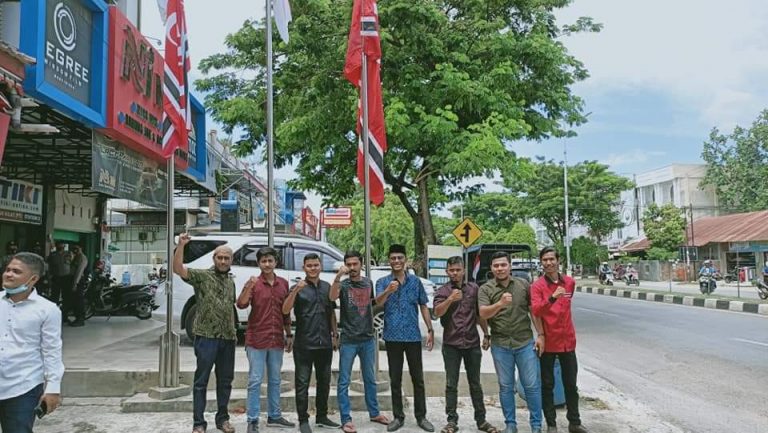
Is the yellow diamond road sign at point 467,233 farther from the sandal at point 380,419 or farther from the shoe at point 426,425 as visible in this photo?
the shoe at point 426,425

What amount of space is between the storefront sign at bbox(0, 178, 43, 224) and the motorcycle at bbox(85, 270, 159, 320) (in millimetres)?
1991

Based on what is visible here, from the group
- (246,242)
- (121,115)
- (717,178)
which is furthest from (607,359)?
(717,178)

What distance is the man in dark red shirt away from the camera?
5648 mm

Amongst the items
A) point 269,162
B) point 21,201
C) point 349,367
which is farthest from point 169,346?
point 21,201

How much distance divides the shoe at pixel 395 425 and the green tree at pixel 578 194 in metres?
39.1

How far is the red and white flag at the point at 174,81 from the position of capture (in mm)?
7039

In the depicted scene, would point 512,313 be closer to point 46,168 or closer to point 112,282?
point 46,168

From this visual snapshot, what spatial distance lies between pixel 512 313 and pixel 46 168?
37.9ft

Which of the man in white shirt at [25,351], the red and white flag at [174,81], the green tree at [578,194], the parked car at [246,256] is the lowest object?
the man in white shirt at [25,351]

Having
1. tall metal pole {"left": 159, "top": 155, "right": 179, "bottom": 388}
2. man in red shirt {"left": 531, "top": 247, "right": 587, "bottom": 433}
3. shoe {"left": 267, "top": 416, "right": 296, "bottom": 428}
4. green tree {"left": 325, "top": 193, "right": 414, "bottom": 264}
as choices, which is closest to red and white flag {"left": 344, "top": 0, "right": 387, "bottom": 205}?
tall metal pole {"left": 159, "top": 155, "right": 179, "bottom": 388}

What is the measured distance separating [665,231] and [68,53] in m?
44.8

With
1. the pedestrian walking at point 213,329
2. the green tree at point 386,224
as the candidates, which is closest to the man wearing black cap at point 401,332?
the pedestrian walking at point 213,329

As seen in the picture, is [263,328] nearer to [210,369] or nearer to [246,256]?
[210,369]

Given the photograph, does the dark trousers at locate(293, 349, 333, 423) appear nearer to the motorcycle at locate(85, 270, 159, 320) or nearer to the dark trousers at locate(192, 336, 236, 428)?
the dark trousers at locate(192, 336, 236, 428)
